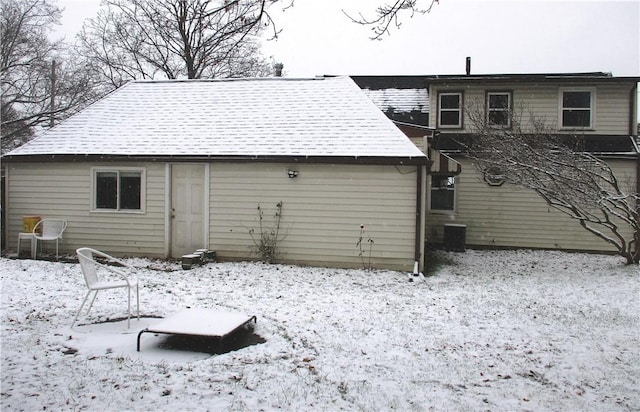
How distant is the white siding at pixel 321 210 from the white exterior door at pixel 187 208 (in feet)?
1.13

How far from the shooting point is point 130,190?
13008 millimetres

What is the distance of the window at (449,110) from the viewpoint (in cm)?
1731

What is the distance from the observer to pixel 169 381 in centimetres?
484

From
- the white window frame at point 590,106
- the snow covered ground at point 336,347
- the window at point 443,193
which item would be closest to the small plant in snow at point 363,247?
the snow covered ground at point 336,347

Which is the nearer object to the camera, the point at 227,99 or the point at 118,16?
the point at 227,99

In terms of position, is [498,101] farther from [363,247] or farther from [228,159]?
[228,159]

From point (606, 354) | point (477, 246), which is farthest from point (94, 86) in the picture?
point (606, 354)

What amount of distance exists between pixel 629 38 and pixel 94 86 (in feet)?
90.1

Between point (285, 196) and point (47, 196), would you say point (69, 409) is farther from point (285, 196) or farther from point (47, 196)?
point (47, 196)

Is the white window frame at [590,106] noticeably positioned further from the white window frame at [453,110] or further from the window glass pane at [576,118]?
the white window frame at [453,110]

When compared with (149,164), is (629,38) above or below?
above

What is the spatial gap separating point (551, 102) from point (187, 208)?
40.3 ft

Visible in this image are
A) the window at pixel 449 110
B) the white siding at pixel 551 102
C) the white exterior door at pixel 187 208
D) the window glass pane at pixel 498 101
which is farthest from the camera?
the window at pixel 449 110

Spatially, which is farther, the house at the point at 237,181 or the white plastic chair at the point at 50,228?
the white plastic chair at the point at 50,228
